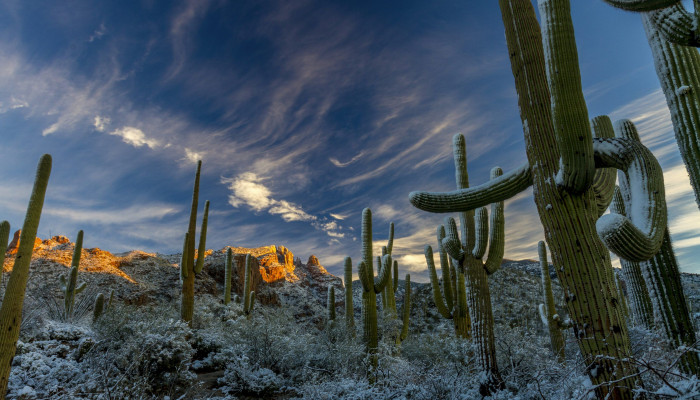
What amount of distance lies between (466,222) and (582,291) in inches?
176

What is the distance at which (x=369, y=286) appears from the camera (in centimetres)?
970

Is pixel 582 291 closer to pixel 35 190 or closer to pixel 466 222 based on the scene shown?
pixel 466 222

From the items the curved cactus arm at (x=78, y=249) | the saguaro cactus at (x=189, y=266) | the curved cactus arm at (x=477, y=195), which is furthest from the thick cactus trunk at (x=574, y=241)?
the curved cactus arm at (x=78, y=249)

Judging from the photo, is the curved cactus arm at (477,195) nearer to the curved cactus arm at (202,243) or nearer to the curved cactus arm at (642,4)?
the curved cactus arm at (642,4)

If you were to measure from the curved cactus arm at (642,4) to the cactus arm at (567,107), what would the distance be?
0.69 meters

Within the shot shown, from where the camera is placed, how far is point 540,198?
3449 mm

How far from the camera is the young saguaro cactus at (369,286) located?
942cm

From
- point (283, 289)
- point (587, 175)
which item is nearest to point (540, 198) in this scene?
point (587, 175)

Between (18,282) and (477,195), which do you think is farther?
(18,282)

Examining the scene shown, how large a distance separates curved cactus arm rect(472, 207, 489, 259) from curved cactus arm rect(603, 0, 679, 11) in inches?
172

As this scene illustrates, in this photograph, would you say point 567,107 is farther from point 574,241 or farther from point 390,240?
point 390,240

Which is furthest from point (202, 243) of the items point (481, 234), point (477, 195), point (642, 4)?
point (642, 4)

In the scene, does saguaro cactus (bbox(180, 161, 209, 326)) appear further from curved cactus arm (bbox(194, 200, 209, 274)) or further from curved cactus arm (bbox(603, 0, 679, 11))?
curved cactus arm (bbox(603, 0, 679, 11))

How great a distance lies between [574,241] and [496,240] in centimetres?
428
